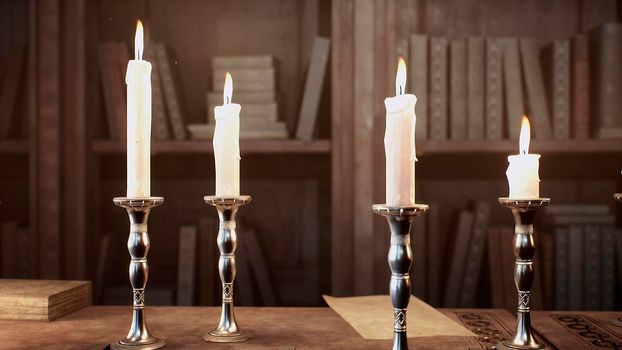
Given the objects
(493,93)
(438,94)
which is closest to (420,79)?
(438,94)

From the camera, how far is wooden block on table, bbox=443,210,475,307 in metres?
1.84

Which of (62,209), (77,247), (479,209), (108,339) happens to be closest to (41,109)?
(62,209)

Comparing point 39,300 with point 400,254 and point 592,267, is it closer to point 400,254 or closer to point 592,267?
point 400,254

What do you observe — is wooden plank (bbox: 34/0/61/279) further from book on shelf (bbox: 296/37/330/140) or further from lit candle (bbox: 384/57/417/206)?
lit candle (bbox: 384/57/417/206)

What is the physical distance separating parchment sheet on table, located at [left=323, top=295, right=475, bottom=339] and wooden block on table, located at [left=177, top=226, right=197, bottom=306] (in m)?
0.87

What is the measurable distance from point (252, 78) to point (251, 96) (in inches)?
2.0

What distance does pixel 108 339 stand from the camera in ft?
2.81

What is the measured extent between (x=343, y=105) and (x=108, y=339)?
102 cm

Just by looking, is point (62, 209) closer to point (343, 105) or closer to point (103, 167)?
point (103, 167)

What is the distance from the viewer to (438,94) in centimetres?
177

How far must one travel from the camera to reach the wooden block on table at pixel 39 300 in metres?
0.96

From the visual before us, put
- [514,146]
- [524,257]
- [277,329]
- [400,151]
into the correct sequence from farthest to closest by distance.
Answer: [514,146] → [277,329] → [524,257] → [400,151]

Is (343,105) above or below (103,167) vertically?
above

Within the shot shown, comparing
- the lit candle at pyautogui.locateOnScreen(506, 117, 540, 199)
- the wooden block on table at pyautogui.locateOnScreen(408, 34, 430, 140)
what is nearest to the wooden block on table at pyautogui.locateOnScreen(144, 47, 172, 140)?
the wooden block on table at pyautogui.locateOnScreen(408, 34, 430, 140)
